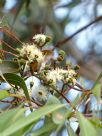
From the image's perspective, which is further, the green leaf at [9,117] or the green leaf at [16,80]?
the green leaf at [16,80]

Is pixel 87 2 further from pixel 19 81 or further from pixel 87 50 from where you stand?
pixel 19 81

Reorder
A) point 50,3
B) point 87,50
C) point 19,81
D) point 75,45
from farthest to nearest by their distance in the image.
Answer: point 87,50, point 75,45, point 50,3, point 19,81

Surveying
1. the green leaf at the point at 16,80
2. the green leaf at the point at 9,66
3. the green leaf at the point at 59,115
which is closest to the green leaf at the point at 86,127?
the green leaf at the point at 59,115

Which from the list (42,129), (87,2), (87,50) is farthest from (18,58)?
(87,50)

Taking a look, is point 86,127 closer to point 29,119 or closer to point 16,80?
point 29,119

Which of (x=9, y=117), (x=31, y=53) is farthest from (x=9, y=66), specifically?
(x=9, y=117)

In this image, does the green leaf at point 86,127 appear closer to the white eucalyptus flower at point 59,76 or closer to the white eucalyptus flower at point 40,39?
the white eucalyptus flower at point 59,76

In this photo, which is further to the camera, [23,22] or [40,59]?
[23,22]
